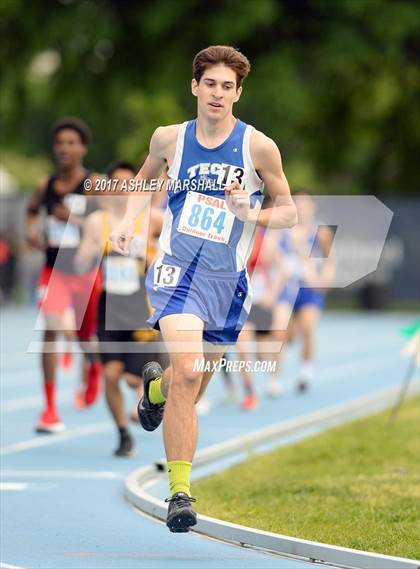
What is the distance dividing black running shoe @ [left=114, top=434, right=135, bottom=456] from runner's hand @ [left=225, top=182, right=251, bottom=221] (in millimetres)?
4506

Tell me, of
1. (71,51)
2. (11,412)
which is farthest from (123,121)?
(11,412)

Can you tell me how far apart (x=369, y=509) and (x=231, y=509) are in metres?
0.82

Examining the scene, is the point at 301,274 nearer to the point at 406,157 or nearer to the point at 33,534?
the point at 33,534

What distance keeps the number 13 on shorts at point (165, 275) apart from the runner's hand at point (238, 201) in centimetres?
49

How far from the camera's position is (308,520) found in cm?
858

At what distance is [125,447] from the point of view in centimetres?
1179

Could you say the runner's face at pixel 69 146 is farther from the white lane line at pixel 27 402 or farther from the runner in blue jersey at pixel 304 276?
the runner in blue jersey at pixel 304 276

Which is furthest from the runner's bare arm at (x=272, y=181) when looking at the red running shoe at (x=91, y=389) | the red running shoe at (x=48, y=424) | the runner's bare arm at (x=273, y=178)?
the red running shoe at (x=91, y=389)

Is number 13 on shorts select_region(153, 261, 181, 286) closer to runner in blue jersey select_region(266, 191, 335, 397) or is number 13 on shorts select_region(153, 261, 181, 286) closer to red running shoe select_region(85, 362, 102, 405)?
red running shoe select_region(85, 362, 102, 405)

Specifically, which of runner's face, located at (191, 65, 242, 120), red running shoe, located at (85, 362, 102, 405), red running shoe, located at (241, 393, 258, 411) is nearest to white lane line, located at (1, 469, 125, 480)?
runner's face, located at (191, 65, 242, 120)

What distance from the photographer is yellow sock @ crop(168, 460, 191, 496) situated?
24.5ft

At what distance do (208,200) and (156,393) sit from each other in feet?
3.60

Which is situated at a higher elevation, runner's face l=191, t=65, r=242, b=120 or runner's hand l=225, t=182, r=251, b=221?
runner's face l=191, t=65, r=242, b=120

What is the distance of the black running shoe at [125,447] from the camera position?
1179 centimetres
